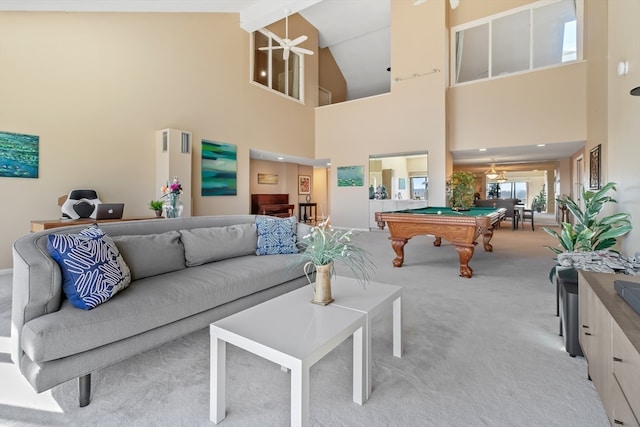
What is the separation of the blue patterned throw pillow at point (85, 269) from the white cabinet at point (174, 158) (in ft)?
13.2

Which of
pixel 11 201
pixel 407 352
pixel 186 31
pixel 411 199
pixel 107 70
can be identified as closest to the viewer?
pixel 407 352

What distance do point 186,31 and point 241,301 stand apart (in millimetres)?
5910

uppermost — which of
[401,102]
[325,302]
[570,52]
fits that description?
[570,52]

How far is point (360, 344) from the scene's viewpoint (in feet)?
4.85

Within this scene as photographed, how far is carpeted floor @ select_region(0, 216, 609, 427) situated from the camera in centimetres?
138

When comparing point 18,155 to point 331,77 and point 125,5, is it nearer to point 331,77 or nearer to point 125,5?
point 125,5

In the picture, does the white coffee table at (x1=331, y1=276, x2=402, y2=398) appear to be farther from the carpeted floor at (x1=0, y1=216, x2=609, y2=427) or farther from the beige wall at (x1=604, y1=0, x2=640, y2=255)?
the beige wall at (x1=604, y1=0, x2=640, y2=255)

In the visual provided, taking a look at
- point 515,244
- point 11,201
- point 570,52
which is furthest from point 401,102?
point 11,201

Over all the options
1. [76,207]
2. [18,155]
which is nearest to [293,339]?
[76,207]

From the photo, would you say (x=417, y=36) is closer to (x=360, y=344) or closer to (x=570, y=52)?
(x=570, y=52)

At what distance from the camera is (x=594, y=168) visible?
5391 mm

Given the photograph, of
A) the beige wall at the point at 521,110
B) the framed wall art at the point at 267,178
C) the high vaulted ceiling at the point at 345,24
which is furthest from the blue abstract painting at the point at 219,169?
the beige wall at the point at 521,110

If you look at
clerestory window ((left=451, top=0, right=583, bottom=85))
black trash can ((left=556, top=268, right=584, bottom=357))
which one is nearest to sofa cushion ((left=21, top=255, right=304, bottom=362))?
black trash can ((left=556, top=268, right=584, bottom=357))

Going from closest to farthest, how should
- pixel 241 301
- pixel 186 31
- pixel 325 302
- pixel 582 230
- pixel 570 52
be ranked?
pixel 325 302 < pixel 241 301 < pixel 582 230 < pixel 186 31 < pixel 570 52
